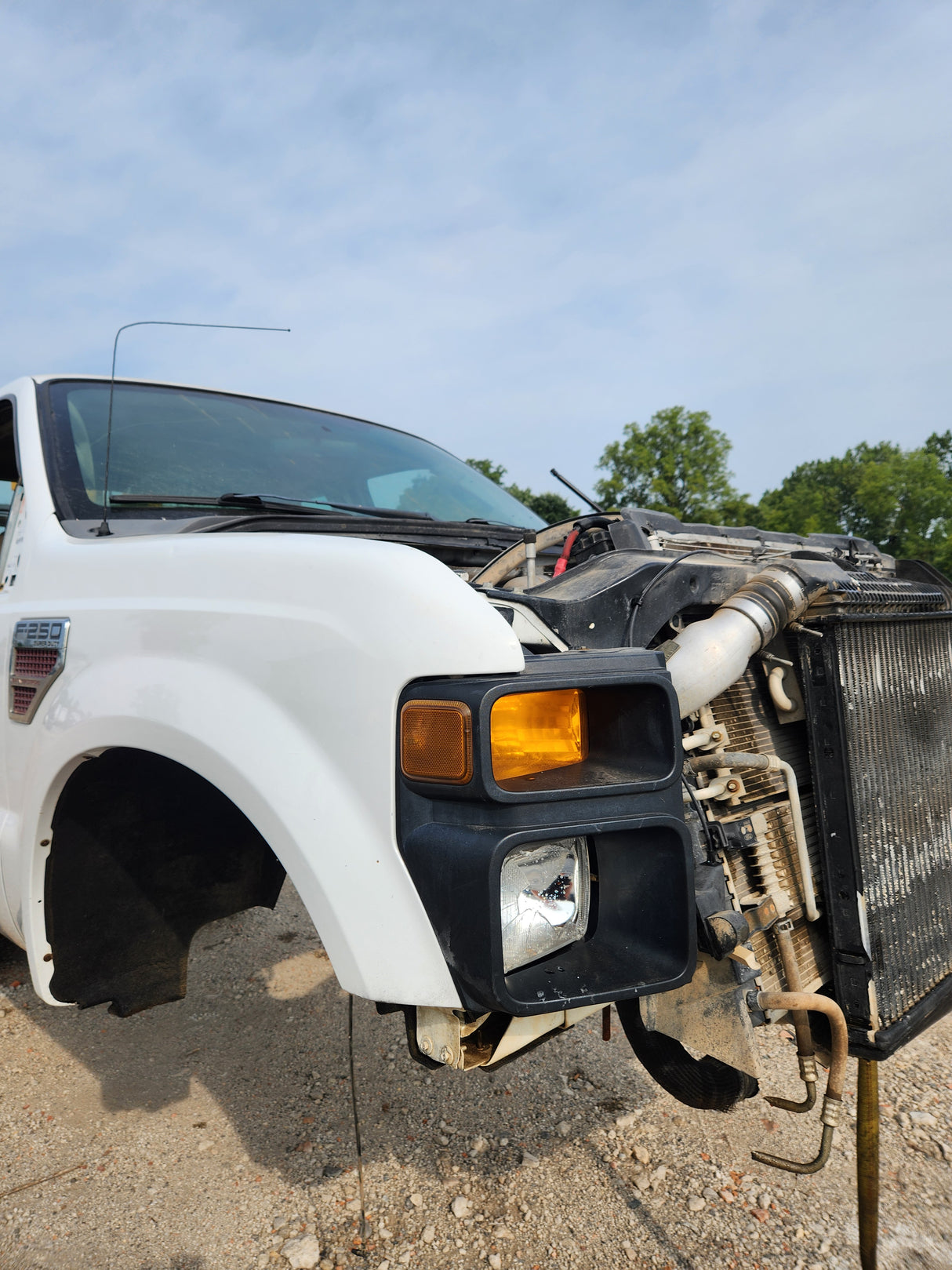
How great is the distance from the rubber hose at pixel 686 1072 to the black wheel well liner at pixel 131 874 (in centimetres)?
105

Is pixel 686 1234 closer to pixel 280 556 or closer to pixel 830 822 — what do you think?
pixel 830 822

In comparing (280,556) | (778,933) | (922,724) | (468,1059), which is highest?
(280,556)

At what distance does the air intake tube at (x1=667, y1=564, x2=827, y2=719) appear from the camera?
152 centimetres

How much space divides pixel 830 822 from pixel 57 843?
168 cm

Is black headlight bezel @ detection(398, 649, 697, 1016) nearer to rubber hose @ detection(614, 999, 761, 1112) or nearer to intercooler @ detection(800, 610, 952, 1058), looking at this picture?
rubber hose @ detection(614, 999, 761, 1112)

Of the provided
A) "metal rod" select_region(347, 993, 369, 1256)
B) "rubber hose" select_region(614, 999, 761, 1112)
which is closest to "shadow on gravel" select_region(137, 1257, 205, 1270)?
"metal rod" select_region(347, 993, 369, 1256)

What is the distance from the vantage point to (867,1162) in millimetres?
1733

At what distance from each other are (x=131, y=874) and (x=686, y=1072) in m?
1.34

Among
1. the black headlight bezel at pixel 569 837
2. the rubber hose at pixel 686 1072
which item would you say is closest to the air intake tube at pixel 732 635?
the black headlight bezel at pixel 569 837

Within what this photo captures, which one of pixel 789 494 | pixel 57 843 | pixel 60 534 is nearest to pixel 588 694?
pixel 57 843

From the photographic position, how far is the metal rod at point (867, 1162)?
5.64 ft

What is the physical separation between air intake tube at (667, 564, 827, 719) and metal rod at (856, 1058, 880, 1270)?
0.90m

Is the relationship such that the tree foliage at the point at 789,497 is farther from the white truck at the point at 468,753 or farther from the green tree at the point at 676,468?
the white truck at the point at 468,753

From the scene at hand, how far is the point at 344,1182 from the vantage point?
7.00ft
